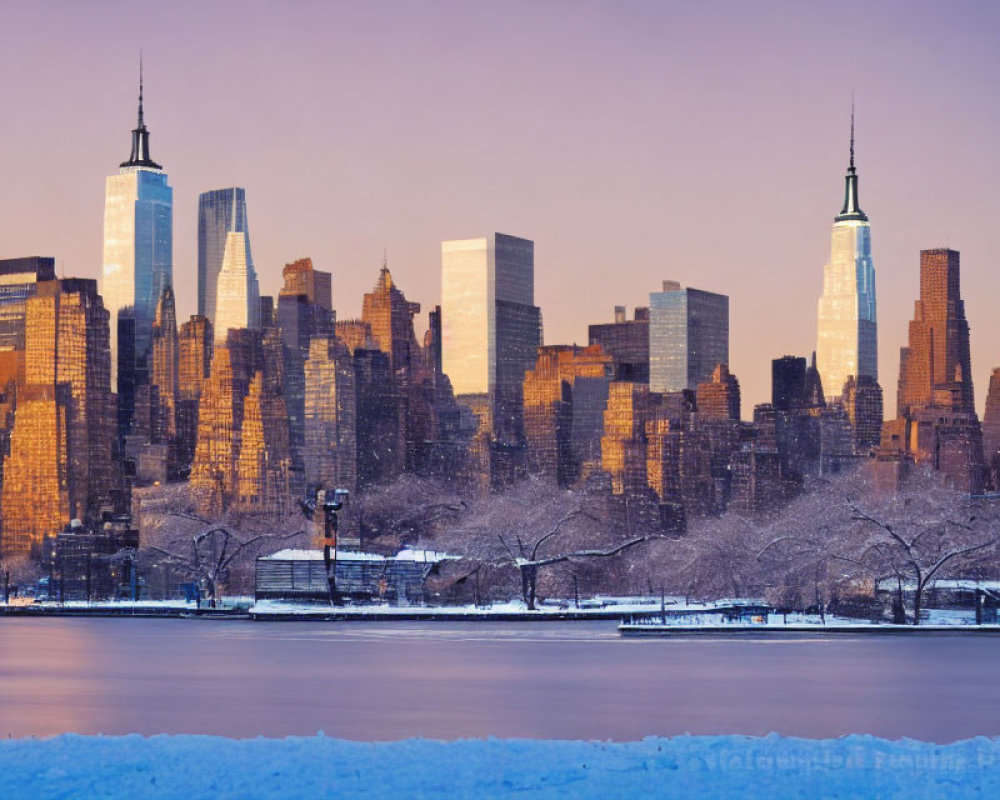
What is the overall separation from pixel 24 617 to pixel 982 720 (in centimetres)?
14816

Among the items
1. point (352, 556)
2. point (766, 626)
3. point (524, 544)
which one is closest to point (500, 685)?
point (766, 626)

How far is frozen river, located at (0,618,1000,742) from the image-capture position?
175 feet

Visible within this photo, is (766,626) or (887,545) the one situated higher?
(887,545)

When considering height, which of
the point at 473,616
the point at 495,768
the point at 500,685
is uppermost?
the point at 495,768

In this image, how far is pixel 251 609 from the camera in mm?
162000

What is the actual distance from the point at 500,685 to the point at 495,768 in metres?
41.9

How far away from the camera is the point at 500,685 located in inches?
2869

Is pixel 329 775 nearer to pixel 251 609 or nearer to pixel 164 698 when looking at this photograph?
pixel 164 698

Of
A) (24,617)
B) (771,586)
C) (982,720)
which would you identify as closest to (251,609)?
(24,617)

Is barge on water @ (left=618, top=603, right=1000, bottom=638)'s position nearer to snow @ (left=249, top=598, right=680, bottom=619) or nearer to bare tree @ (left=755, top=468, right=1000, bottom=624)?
bare tree @ (left=755, top=468, right=1000, bottom=624)

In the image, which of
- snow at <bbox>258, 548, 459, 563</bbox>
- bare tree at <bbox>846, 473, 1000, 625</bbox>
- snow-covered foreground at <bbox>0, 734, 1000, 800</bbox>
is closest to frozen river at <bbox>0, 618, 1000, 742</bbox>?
snow-covered foreground at <bbox>0, 734, 1000, 800</bbox>

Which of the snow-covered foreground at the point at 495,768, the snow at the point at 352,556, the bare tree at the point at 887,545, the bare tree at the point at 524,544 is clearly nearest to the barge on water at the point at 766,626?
the bare tree at the point at 887,545

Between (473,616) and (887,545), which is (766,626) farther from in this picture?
(473,616)

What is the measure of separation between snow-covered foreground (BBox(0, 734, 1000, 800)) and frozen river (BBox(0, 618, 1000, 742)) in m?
13.3
